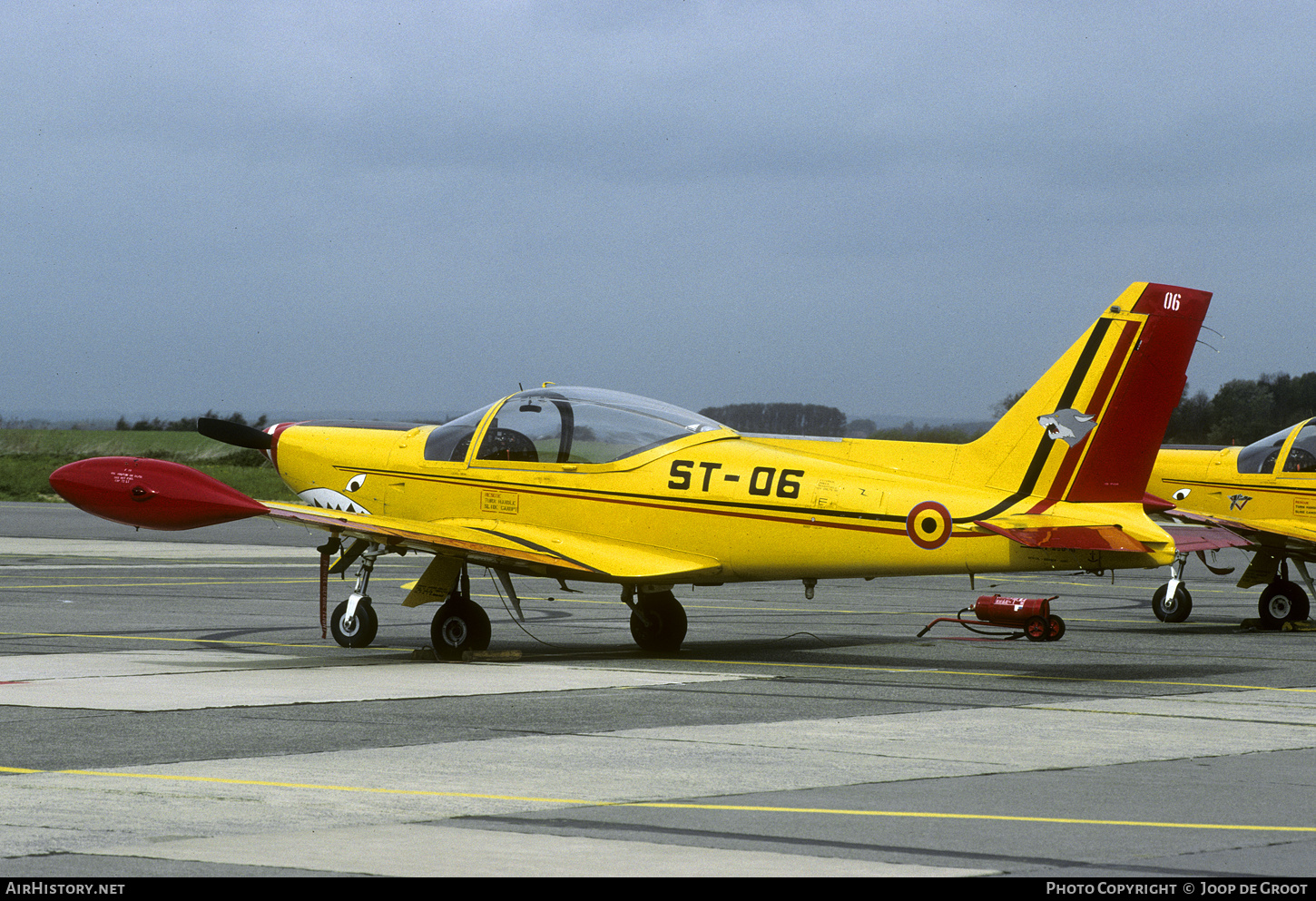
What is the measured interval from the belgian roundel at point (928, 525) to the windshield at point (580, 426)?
2.54 metres

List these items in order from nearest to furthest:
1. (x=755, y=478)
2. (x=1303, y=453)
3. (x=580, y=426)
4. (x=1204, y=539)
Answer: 1. (x=755, y=478)
2. (x=580, y=426)
3. (x=1204, y=539)
4. (x=1303, y=453)

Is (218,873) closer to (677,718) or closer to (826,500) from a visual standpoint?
(677,718)

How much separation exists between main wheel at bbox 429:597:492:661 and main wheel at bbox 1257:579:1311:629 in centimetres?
981

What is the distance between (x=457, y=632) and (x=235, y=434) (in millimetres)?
3652

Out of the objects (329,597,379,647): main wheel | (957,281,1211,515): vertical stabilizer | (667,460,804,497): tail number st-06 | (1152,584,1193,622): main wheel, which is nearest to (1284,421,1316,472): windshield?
(1152,584,1193,622): main wheel

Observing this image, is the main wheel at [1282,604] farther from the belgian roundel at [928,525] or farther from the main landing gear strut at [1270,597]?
the belgian roundel at [928,525]

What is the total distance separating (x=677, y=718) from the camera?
1118 centimetres

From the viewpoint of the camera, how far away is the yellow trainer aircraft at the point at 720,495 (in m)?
13.7

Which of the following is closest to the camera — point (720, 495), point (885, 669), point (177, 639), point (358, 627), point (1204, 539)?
point (885, 669)

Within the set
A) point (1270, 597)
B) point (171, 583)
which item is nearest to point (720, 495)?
point (1270, 597)

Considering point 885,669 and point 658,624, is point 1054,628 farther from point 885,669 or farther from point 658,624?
point 658,624

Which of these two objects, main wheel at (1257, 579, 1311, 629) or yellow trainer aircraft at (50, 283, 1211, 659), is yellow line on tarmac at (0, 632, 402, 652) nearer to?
yellow trainer aircraft at (50, 283, 1211, 659)

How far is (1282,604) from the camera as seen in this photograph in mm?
19641

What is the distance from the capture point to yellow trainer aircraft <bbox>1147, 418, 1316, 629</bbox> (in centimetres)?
1948
